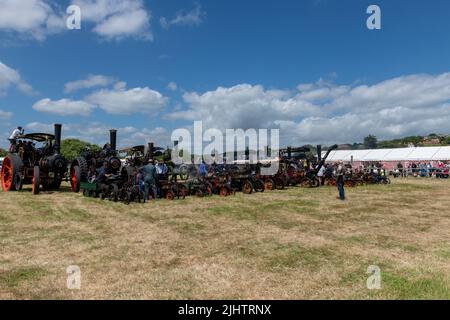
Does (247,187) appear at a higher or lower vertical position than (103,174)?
lower

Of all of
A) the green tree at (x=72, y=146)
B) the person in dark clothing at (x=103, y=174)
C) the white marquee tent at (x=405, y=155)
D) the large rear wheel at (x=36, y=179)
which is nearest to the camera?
the person in dark clothing at (x=103, y=174)

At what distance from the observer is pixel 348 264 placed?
17.2 ft

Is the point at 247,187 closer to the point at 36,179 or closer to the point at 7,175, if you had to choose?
the point at 36,179

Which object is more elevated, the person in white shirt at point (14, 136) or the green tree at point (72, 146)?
the green tree at point (72, 146)

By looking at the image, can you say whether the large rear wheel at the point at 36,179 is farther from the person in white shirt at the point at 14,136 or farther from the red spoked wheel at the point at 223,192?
the red spoked wheel at the point at 223,192

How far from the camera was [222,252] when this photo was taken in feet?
19.3

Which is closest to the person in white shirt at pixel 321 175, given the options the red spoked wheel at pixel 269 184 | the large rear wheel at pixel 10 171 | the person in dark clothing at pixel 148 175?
the red spoked wheel at pixel 269 184

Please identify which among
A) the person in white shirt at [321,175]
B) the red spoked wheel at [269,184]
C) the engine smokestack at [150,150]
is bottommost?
the red spoked wheel at [269,184]

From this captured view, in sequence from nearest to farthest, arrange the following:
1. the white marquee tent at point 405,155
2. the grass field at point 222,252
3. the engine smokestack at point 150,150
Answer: the grass field at point 222,252
the engine smokestack at point 150,150
the white marquee tent at point 405,155

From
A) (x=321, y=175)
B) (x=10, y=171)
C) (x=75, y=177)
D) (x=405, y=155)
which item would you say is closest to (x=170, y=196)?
(x=75, y=177)

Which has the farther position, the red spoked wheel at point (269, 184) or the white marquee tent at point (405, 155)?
the white marquee tent at point (405, 155)

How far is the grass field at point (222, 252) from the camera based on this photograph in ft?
14.0

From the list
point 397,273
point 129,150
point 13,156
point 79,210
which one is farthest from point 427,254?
point 13,156
